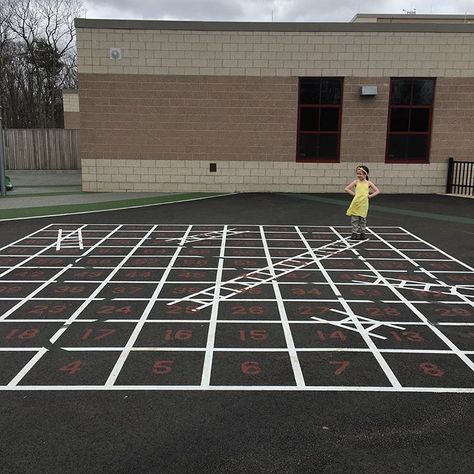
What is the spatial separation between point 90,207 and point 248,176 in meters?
5.98

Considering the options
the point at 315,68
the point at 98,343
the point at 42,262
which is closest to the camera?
the point at 98,343

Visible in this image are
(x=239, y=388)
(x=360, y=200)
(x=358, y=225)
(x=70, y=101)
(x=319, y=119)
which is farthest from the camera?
(x=70, y=101)

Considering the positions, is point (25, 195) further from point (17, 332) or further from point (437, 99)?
point (437, 99)

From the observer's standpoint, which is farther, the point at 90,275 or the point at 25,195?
the point at 25,195

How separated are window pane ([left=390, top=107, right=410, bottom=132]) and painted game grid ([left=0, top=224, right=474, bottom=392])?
29.9 feet

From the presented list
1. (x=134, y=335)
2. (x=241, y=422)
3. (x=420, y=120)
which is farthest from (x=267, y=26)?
(x=241, y=422)

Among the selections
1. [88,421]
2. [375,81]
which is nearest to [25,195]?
[375,81]

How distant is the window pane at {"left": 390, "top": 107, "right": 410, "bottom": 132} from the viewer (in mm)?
17703

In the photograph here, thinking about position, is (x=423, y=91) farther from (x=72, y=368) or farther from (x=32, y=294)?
(x=72, y=368)

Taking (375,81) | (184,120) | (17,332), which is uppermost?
(375,81)

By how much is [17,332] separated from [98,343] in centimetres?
96

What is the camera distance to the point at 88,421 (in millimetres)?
3518

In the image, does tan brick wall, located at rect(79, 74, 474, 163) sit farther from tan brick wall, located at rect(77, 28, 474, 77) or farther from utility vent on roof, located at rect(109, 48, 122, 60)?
utility vent on roof, located at rect(109, 48, 122, 60)

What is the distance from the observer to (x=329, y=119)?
17766mm
